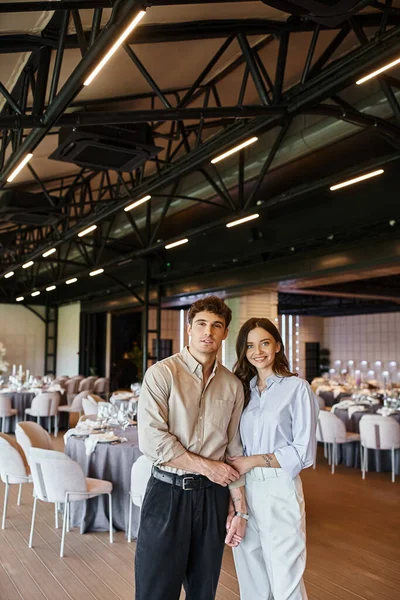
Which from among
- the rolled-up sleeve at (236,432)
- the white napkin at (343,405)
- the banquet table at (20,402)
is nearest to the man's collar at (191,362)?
the rolled-up sleeve at (236,432)

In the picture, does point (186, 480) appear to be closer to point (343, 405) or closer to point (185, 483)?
point (185, 483)

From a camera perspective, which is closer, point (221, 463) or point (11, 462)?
point (221, 463)

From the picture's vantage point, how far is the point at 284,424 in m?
2.67

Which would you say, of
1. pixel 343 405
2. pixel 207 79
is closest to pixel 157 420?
pixel 207 79

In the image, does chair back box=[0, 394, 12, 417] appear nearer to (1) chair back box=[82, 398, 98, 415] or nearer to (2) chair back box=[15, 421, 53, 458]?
(1) chair back box=[82, 398, 98, 415]

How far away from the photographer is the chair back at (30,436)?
581 cm

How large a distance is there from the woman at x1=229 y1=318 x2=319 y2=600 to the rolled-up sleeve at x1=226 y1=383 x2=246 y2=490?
47 millimetres

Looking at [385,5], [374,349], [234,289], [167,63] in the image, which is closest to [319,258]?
[234,289]

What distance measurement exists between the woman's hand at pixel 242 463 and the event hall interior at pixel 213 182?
74.6 inches

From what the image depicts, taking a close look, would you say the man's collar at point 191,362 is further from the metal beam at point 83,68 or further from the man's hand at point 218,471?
the metal beam at point 83,68

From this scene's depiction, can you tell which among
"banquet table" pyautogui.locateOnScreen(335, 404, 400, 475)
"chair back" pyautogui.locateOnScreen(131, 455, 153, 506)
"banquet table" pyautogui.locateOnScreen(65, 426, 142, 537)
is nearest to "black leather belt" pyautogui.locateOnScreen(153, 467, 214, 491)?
"chair back" pyautogui.locateOnScreen(131, 455, 153, 506)

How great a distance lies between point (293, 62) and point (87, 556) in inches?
223

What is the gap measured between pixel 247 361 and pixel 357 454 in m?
6.56

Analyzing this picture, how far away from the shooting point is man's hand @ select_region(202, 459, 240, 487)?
241cm
